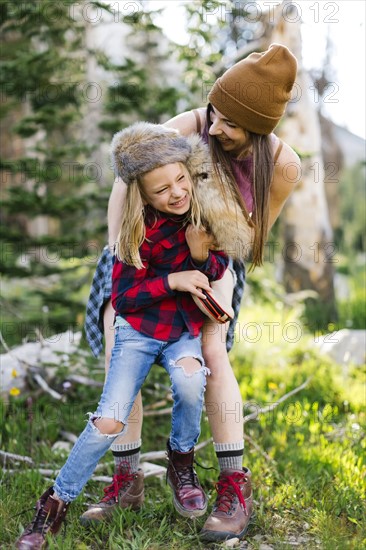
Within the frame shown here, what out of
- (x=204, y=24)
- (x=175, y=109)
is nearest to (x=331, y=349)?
(x=175, y=109)

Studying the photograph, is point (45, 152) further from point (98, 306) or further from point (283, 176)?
point (283, 176)

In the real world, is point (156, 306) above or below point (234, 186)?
below

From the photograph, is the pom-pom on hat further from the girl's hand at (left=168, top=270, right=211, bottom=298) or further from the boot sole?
the boot sole

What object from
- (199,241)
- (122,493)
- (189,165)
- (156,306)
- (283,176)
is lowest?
(122,493)

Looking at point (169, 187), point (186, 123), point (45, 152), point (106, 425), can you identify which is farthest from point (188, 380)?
point (45, 152)

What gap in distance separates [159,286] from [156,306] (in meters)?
0.09

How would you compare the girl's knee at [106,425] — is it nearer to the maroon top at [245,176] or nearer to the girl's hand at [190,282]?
the girl's hand at [190,282]

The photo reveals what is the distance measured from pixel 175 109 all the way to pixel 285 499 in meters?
2.92

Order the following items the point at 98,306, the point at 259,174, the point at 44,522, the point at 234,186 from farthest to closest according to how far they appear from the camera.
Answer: the point at 98,306 < the point at 259,174 < the point at 234,186 < the point at 44,522

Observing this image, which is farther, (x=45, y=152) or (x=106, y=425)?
(x=45, y=152)

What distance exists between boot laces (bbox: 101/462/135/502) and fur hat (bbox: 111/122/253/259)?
34.7 inches

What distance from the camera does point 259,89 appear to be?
2.43 metres

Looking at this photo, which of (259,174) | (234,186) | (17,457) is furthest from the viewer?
(17,457)

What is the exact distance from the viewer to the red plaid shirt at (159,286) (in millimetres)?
2309
